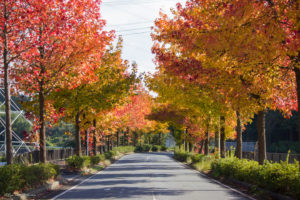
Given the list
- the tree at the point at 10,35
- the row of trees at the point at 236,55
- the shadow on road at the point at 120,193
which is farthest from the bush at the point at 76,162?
the tree at the point at 10,35

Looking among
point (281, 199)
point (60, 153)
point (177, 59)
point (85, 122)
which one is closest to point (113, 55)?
point (85, 122)

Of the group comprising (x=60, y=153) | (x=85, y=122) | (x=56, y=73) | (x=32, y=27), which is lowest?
(x=60, y=153)

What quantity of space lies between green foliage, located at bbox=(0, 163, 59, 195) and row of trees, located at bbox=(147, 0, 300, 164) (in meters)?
7.03

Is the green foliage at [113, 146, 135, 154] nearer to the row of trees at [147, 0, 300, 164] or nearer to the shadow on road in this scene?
the row of trees at [147, 0, 300, 164]

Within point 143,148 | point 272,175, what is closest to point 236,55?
point 272,175

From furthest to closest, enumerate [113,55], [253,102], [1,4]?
[113,55]
[253,102]
[1,4]

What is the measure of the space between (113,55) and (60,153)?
12.2 meters

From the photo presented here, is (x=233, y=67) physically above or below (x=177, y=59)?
below

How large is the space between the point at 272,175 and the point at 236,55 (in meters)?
4.65

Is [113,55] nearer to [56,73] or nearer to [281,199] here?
[56,73]

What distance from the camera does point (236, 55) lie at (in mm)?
11352

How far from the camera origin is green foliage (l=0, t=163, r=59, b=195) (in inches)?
441

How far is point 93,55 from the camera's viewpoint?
17188mm

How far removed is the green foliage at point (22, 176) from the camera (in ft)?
36.8
